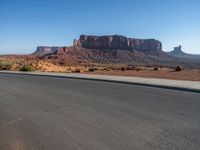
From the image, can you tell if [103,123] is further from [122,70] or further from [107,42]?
[107,42]

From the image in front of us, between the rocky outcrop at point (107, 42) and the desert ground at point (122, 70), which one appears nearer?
the desert ground at point (122, 70)

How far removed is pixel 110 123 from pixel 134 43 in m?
166

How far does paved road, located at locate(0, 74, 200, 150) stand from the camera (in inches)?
245

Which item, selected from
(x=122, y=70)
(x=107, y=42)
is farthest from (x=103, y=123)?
(x=107, y=42)

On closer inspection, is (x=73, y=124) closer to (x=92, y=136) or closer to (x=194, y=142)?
(x=92, y=136)

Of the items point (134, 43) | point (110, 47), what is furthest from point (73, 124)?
point (134, 43)

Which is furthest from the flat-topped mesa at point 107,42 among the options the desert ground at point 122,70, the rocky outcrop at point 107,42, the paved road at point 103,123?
the paved road at point 103,123

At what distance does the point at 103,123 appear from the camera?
7867 mm

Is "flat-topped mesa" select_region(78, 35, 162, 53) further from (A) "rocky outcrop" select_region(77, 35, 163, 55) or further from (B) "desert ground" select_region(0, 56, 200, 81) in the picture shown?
(B) "desert ground" select_region(0, 56, 200, 81)

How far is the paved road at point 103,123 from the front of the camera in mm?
6234

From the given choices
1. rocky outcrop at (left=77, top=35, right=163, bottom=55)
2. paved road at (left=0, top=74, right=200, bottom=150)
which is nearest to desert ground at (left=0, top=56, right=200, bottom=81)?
paved road at (left=0, top=74, right=200, bottom=150)

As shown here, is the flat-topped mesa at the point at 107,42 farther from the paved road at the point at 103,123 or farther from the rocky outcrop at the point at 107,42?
the paved road at the point at 103,123

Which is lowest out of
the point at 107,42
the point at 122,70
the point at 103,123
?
the point at 122,70

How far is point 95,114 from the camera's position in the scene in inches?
355
